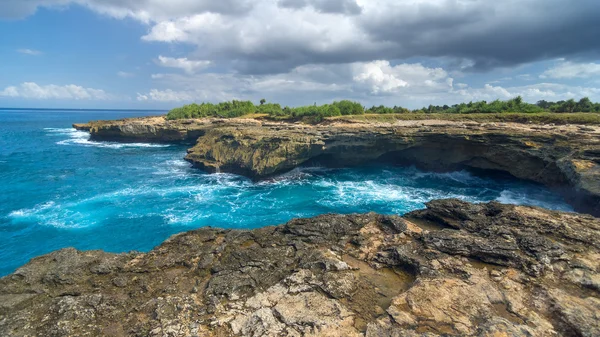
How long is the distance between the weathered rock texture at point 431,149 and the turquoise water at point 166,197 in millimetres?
1696

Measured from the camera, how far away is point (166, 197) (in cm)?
2931

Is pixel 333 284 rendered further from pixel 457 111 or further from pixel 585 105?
pixel 585 105

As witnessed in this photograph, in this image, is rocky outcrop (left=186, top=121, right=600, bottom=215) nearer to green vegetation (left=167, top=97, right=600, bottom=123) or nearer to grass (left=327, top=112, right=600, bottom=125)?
grass (left=327, top=112, right=600, bottom=125)

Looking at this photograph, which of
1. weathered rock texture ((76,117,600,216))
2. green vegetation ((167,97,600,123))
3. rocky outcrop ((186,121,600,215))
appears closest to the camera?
weathered rock texture ((76,117,600,216))

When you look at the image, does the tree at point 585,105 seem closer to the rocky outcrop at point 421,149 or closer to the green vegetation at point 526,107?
the green vegetation at point 526,107

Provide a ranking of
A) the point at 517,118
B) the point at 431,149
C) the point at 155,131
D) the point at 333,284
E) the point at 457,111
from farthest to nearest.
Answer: the point at 155,131, the point at 457,111, the point at 517,118, the point at 431,149, the point at 333,284

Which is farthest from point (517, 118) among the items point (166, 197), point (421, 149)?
point (166, 197)

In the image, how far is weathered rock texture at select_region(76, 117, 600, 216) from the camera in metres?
25.1

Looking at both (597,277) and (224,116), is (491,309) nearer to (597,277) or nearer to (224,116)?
(597,277)

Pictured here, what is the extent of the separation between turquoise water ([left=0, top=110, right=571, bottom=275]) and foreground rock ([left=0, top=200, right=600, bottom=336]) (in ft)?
A: 36.3

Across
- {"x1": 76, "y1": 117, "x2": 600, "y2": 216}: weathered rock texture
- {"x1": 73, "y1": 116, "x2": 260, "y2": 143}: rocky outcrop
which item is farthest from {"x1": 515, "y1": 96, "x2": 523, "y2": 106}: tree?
{"x1": 73, "y1": 116, "x2": 260, "y2": 143}: rocky outcrop

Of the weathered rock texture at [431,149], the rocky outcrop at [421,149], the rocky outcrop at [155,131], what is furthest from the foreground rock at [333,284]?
the rocky outcrop at [155,131]

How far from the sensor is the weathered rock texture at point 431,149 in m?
25.1

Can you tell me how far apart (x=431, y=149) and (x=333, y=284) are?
33210mm
